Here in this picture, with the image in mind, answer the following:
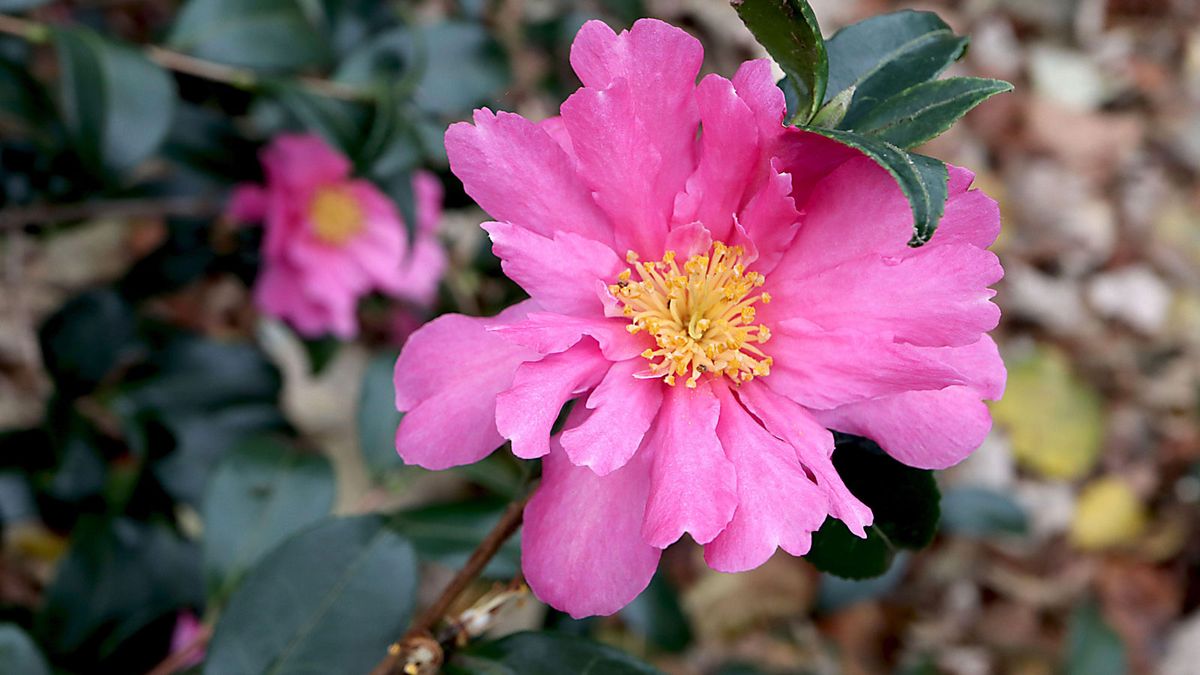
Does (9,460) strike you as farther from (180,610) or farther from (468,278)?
(468,278)

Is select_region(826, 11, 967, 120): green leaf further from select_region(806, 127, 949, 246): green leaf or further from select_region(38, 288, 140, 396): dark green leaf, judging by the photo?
select_region(38, 288, 140, 396): dark green leaf

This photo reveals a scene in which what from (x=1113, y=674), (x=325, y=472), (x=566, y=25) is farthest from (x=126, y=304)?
(x=1113, y=674)

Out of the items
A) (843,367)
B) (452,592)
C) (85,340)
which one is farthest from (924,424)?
(85,340)

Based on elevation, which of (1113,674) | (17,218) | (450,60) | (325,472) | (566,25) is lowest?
(1113,674)

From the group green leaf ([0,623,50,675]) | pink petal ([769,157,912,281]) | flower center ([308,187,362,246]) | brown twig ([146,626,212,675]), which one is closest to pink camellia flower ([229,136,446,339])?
flower center ([308,187,362,246])

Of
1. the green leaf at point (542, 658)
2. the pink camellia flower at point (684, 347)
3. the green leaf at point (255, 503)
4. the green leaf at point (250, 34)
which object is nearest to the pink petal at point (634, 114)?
the pink camellia flower at point (684, 347)

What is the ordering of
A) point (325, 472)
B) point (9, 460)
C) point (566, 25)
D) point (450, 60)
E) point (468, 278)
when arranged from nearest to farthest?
point (325, 472) → point (9, 460) → point (450, 60) → point (566, 25) → point (468, 278)
